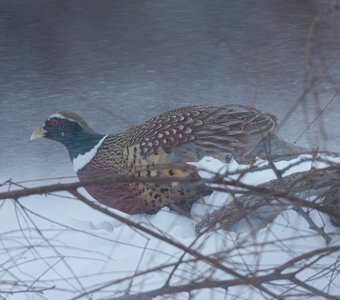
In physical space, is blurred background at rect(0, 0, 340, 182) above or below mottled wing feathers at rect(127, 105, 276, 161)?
below

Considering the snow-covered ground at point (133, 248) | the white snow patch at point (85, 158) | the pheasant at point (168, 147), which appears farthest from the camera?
the white snow patch at point (85, 158)

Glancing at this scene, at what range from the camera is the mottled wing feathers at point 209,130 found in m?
2.22

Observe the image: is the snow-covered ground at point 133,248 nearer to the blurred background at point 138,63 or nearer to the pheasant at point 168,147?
the pheasant at point 168,147

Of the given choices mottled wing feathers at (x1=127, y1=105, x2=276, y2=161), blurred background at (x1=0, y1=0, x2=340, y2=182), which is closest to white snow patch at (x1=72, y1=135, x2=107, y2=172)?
mottled wing feathers at (x1=127, y1=105, x2=276, y2=161)

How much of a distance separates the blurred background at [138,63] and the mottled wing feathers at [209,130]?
0.96 meters

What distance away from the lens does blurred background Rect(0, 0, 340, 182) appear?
385cm

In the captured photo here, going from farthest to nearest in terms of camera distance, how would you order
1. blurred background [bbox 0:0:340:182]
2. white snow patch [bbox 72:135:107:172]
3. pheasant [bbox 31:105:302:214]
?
blurred background [bbox 0:0:340:182] < white snow patch [bbox 72:135:107:172] < pheasant [bbox 31:105:302:214]

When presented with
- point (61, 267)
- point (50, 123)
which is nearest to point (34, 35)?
point (50, 123)

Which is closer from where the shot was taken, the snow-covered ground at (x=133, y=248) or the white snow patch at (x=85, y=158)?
the snow-covered ground at (x=133, y=248)

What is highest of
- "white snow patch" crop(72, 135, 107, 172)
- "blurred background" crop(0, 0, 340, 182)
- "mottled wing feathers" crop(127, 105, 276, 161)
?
"mottled wing feathers" crop(127, 105, 276, 161)

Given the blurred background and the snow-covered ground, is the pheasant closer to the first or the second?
the snow-covered ground

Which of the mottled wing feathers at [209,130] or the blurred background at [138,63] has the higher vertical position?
the mottled wing feathers at [209,130]

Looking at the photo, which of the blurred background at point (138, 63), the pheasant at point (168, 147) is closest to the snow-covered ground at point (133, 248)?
the pheasant at point (168, 147)

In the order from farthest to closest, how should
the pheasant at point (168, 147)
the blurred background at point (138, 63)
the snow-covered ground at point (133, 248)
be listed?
the blurred background at point (138, 63)
the pheasant at point (168, 147)
the snow-covered ground at point (133, 248)
